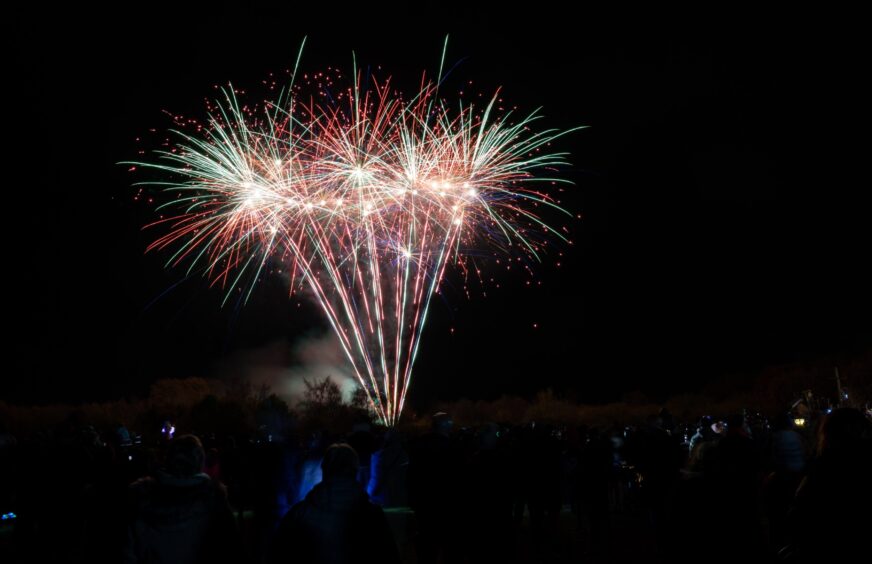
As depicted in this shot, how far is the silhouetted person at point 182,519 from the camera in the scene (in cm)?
402

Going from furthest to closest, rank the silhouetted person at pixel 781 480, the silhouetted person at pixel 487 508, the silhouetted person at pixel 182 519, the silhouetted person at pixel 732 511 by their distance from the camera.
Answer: the silhouetted person at pixel 487 508 < the silhouetted person at pixel 781 480 < the silhouetted person at pixel 732 511 < the silhouetted person at pixel 182 519

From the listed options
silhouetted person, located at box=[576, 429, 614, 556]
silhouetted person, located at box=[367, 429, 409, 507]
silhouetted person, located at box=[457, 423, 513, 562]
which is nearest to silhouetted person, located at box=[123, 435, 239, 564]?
silhouetted person, located at box=[457, 423, 513, 562]

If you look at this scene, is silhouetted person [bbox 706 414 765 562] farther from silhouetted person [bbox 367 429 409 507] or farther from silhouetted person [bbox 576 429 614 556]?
silhouetted person [bbox 576 429 614 556]

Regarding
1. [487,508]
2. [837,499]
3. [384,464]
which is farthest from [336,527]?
[384,464]

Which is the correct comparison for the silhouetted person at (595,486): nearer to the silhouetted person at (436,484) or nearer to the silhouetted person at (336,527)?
the silhouetted person at (436,484)

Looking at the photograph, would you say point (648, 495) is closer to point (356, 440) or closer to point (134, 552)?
point (356, 440)

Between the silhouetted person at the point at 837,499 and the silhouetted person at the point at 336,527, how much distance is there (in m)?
2.19

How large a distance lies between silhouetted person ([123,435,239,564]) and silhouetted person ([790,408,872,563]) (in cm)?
301

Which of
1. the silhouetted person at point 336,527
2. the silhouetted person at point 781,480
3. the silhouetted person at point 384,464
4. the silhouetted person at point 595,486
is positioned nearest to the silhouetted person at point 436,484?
the silhouetted person at point 384,464

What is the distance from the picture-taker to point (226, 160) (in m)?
19.3

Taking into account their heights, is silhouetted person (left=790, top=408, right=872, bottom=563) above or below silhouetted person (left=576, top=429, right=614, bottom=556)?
above

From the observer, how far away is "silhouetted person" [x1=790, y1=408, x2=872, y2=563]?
375 centimetres

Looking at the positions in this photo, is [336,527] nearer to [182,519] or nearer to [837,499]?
[182,519]

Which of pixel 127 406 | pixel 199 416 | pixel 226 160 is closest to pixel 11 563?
pixel 226 160
